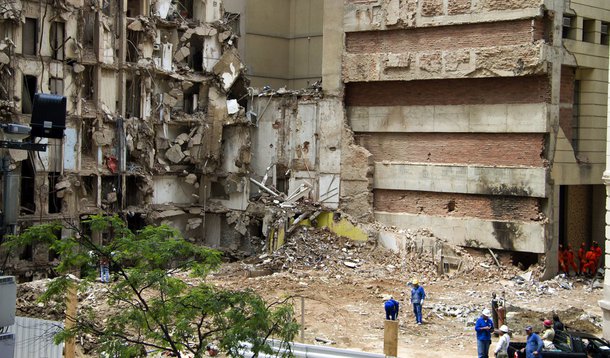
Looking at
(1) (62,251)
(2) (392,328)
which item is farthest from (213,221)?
(1) (62,251)

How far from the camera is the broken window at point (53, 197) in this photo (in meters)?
26.8

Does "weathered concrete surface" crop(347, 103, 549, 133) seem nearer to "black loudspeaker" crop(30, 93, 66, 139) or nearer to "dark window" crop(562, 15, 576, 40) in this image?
"dark window" crop(562, 15, 576, 40)

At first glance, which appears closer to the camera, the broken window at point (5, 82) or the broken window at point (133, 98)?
the broken window at point (5, 82)

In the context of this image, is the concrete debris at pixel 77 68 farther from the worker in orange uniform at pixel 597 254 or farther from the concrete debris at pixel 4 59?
the worker in orange uniform at pixel 597 254

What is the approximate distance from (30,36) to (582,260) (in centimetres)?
1830

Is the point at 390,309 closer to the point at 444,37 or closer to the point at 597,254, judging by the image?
the point at 597,254

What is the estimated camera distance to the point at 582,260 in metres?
27.9

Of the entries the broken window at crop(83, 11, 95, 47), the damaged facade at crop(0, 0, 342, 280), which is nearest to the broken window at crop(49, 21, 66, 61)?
the damaged facade at crop(0, 0, 342, 280)

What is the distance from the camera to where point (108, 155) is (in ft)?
93.2

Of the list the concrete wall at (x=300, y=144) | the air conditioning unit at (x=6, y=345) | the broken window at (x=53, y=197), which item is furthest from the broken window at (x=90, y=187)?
the air conditioning unit at (x=6, y=345)

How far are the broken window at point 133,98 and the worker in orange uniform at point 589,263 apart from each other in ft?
49.8

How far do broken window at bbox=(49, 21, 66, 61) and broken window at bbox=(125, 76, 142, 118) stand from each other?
2.82 metres

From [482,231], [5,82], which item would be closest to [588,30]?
[482,231]

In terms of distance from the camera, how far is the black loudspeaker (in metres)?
10.1
